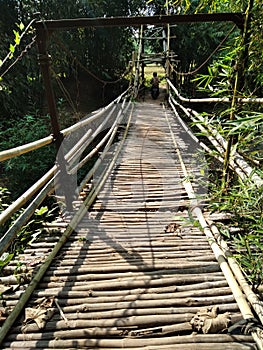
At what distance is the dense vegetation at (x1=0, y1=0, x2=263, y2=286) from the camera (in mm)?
1434

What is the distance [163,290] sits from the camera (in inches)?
50.5

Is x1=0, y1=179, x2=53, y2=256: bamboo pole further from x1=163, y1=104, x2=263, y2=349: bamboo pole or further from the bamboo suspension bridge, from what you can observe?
x1=163, y1=104, x2=263, y2=349: bamboo pole

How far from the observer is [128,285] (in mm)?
1326

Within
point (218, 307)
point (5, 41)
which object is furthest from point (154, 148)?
point (5, 41)

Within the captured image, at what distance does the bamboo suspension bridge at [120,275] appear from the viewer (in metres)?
1.08

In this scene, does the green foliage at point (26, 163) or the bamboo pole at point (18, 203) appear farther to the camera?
the green foliage at point (26, 163)

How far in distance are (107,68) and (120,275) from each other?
8.64 metres

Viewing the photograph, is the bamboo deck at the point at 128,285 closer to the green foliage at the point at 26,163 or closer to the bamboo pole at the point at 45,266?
the bamboo pole at the point at 45,266

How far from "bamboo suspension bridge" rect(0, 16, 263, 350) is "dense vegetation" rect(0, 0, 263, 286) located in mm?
178

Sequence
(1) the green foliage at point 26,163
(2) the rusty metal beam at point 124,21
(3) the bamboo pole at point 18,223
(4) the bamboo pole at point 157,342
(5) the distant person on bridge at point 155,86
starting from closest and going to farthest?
1. (4) the bamboo pole at point 157,342
2. (3) the bamboo pole at point 18,223
3. (2) the rusty metal beam at point 124,21
4. (1) the green foliage at point 26,163
5. (5) the distant person on bridge at point 155,86

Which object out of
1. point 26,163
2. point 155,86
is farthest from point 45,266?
point 155,86

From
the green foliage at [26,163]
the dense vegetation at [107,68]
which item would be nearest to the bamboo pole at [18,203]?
the dense vegetation at [107,68]

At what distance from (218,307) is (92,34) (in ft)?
27.6

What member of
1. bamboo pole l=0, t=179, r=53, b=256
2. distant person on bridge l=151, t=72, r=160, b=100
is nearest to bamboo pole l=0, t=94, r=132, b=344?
bamboo pole l=0, t=179, r=53, b=256
